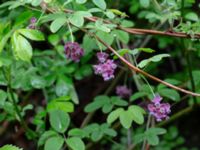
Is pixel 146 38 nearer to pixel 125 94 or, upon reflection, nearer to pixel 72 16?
pixel 125 94

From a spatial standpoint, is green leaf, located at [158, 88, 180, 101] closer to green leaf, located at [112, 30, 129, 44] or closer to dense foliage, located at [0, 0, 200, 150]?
dense foliage, located at [0, 0, 200, 150]

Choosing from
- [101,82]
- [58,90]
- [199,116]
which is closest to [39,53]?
[58,90]

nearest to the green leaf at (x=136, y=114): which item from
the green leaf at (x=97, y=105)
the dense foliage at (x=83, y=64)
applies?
the dense foliage at (x=83, y=64)

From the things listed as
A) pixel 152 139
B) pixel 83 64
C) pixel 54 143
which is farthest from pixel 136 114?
pixel 83 64

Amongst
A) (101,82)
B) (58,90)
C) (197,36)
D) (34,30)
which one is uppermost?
(34,30)

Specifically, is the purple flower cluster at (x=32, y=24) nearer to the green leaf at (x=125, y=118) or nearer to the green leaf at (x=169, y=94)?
the green leaf at (x=125, y=118)

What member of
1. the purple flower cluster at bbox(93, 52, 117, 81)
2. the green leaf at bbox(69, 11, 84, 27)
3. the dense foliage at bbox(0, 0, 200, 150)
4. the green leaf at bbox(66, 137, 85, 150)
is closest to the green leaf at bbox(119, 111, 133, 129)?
the dense foliage at bbox(0, 0, 200, 150)
